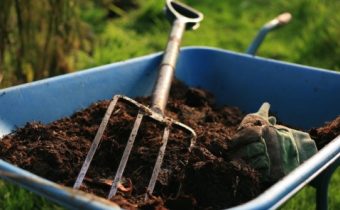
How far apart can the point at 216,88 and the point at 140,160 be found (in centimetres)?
82

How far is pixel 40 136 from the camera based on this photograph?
1518mm

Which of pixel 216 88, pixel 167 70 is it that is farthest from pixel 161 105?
pixel 216 88

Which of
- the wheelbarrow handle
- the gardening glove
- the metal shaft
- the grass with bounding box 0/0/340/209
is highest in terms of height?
the grass with bounding box 0/0/340/209

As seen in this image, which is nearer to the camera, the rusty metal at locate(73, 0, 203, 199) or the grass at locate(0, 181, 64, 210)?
the rusty metal at locate(73, 0, 203, 199)

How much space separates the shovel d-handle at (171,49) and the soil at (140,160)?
9 cm

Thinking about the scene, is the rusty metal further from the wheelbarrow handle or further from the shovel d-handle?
the wheelbarrow handle

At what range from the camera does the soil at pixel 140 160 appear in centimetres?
130

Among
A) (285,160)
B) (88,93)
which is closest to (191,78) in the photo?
(88,93)

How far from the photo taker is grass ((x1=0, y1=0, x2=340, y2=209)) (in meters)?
3.29

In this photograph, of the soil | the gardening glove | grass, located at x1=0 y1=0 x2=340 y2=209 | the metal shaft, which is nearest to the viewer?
the soil

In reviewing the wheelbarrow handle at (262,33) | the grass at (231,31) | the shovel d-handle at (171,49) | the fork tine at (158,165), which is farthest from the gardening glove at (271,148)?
the grass at (231,31)

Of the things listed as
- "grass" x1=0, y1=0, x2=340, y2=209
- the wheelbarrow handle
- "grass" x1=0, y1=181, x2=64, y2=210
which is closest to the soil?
"grass" x1=0, y1=181, x2=64, y2=210

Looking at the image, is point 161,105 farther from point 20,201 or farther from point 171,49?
point 20,201

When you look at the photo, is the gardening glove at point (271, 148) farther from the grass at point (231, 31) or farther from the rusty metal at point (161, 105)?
the grass at point (231, 31)
